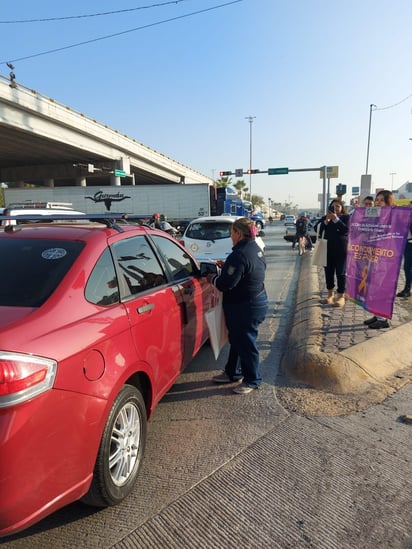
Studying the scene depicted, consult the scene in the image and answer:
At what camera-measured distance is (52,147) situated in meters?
33.5

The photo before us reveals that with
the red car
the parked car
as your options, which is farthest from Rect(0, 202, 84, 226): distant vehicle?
the parked car

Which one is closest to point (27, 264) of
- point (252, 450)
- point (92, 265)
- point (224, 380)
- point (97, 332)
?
point (92, 265)

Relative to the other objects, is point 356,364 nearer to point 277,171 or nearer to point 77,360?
point 77,360

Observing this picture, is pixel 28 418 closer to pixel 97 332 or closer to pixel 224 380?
pixel 97 332

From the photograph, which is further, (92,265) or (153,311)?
(153,311)

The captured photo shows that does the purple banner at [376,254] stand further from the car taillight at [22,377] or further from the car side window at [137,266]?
the car taillight at [22,377]

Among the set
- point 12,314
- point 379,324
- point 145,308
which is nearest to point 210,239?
point 379,324

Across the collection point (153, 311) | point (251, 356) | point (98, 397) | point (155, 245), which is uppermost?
point (155, 245)

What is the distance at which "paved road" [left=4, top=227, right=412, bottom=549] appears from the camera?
7.15 ft

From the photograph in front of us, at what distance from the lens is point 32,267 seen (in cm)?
246

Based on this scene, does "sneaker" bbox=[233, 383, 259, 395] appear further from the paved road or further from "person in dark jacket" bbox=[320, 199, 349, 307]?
"person in dark jacket" bbox=[320, 199, 349, 307]

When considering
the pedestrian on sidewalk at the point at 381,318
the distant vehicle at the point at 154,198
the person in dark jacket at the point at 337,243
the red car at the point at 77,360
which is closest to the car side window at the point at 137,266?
the red car at the point at 77,360

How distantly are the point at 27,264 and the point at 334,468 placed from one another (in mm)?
2457

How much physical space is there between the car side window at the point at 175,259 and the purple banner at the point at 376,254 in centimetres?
262
